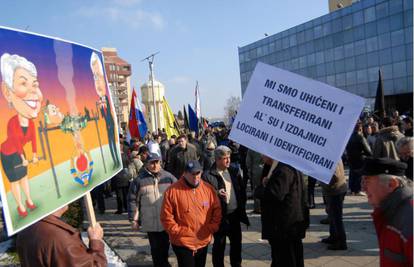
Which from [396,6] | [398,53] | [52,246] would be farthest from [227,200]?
[396,6]

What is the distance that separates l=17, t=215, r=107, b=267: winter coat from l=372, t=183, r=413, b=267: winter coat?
6.26 feet

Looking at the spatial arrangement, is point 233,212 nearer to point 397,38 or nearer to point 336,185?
point 336,185

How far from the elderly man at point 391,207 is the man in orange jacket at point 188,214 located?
1.77 metres

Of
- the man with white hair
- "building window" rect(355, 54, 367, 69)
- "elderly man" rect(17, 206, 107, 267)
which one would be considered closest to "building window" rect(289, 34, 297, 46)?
"building window" rect(355, 54, 367, 69)

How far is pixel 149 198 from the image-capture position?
4.48 meters

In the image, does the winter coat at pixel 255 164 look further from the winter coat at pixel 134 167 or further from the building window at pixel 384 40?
the building window at pixel 384 40

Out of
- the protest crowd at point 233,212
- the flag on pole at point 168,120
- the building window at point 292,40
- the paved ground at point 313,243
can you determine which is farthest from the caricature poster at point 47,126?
the building window at point 292,40

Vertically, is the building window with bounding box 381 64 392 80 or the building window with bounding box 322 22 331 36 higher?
the building window with bounding box 322 22 331 36

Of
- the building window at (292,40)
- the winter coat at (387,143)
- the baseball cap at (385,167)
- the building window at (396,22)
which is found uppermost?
the building window at (292,40)

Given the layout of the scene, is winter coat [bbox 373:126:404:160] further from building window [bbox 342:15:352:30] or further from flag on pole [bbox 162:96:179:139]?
building window [bbox 342:15:352:30]

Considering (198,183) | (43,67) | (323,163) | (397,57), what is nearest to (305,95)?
(323,163)

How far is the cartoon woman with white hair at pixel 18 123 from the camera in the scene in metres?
1.67

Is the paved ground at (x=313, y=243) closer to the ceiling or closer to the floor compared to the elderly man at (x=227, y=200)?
closer to the floor

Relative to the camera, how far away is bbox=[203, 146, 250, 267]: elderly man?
14.1 feet
